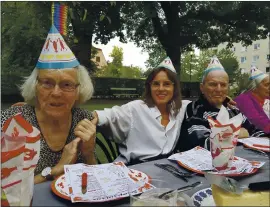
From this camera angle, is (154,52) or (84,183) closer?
(84,183)

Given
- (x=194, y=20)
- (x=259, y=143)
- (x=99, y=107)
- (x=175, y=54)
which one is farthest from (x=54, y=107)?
(x=194, y=20)

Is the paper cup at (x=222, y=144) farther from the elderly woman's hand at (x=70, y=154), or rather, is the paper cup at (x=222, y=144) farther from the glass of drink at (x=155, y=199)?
the elderly woman's hand at (x=70, y=154)

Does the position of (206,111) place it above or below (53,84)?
below

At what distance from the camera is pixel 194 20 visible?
43.6 ft

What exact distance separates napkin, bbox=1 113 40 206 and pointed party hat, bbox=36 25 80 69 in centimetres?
94

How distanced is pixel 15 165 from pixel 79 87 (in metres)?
1.12

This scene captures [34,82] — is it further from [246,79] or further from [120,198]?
[246,79]

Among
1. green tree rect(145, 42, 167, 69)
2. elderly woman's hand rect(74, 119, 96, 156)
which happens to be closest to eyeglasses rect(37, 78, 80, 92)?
elderly woman's hand rect(74, 119, 96, 156)

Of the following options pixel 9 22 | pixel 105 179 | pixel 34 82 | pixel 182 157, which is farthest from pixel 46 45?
pixel 9 22

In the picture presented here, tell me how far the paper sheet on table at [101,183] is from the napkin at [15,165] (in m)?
0.29

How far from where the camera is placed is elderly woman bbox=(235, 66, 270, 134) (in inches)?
115

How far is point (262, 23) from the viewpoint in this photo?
1299cm

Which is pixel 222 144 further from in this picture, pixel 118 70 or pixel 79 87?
pixel 118 70

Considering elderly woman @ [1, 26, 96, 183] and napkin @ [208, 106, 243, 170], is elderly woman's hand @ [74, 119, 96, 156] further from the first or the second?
napkin @ [208, 106, 243, 170]
